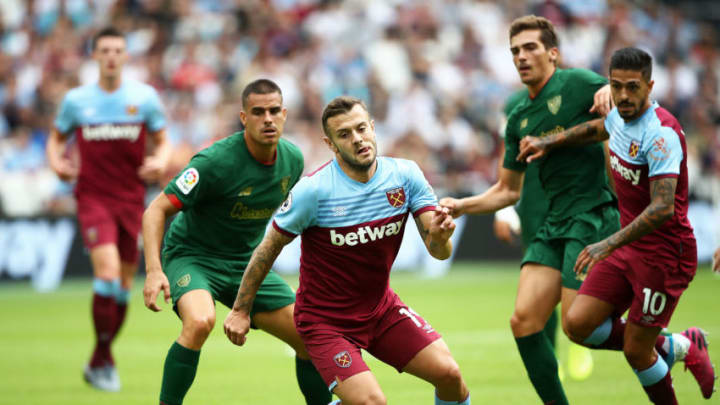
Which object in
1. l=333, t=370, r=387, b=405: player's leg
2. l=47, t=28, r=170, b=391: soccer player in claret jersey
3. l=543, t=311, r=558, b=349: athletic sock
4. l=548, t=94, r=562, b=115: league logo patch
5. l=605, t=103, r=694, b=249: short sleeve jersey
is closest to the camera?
l=333, t=370, r=387, b=405: player's leg

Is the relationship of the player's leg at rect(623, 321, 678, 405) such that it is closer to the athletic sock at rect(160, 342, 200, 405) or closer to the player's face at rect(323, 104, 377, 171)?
the player's face at rect(323, 104, 377, 171)

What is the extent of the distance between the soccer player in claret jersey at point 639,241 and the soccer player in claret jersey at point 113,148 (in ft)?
13.8

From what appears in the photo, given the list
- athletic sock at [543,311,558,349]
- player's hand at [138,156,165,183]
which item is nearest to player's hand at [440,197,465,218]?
athletic sock at [543,311,558,349]

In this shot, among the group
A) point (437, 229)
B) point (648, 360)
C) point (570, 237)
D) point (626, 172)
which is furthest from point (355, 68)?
point (437, 229)

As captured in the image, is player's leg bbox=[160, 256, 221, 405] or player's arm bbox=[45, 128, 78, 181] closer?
player's leg bbox=[160, 256, 221, 405]

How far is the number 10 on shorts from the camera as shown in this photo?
18.9 ft

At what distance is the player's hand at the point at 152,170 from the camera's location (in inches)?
336

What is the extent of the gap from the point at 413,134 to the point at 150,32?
18.8ft

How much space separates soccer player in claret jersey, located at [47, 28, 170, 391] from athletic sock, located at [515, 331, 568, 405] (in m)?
3.99

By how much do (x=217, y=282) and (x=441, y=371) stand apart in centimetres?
186

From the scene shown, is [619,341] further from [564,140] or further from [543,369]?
[564,140]

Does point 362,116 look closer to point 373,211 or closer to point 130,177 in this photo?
point 373,211

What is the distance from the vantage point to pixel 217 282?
6488mm

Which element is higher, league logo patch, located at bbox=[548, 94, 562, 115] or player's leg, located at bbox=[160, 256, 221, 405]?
league logo patch, located at bbox=[548, 94, 562, 115]
